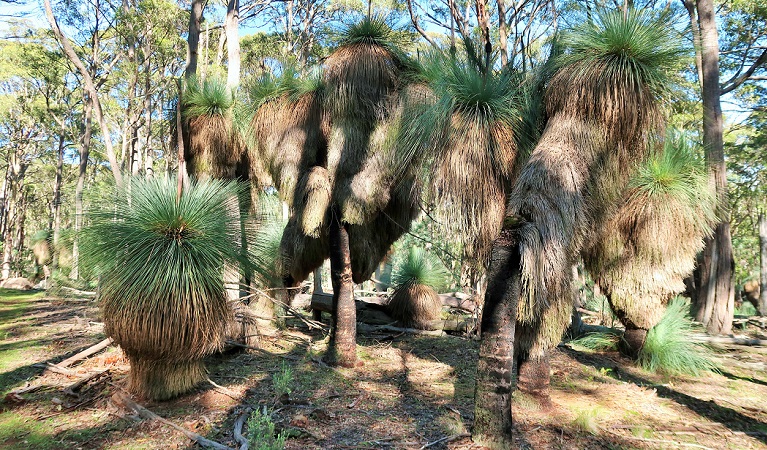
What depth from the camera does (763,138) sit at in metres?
15.4

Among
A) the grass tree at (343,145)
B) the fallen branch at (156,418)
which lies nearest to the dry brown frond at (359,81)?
the grass tree at (343,145)

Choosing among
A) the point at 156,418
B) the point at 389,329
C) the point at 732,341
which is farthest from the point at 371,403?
the point at 732,341

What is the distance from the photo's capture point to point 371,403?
5.99 m

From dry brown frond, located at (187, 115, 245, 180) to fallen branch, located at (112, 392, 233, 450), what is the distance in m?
4.12

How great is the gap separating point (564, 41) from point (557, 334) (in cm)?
329

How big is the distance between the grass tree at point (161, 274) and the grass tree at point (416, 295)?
585 cm

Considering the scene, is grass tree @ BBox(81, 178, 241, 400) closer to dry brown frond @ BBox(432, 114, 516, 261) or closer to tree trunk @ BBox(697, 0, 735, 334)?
dry brown frond @ BBox(432, 114, 516, 261)

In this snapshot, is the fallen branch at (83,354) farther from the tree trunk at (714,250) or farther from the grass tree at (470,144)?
the tree trunk at (714,250)

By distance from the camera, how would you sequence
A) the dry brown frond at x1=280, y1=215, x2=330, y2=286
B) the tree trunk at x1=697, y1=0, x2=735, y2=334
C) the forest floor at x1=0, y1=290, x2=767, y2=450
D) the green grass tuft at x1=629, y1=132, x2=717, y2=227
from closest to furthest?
the forest floor at x1=0, y1=290, x2=767, y2=450
the green grass tuft at x1=629, y1=132, x2=717, y2=227
the dry brown frond at x1=280, y1=215, x2=330, y2=286
the tree trunk at x1=697, y1=0, x2=735, y2=334

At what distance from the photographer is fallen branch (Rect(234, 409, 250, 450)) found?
14.1 feet

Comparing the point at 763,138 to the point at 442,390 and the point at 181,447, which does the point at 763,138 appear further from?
the point at 181,447

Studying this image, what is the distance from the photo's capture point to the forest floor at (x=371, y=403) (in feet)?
16.0

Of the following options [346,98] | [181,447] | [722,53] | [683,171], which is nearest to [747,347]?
[683,171]

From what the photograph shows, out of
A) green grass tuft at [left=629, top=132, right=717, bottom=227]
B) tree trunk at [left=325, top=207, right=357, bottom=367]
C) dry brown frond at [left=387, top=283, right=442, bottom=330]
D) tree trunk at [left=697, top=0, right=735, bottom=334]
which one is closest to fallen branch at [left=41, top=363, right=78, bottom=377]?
tree trunk at [left=325, top=207, right=357, bottom=367]
